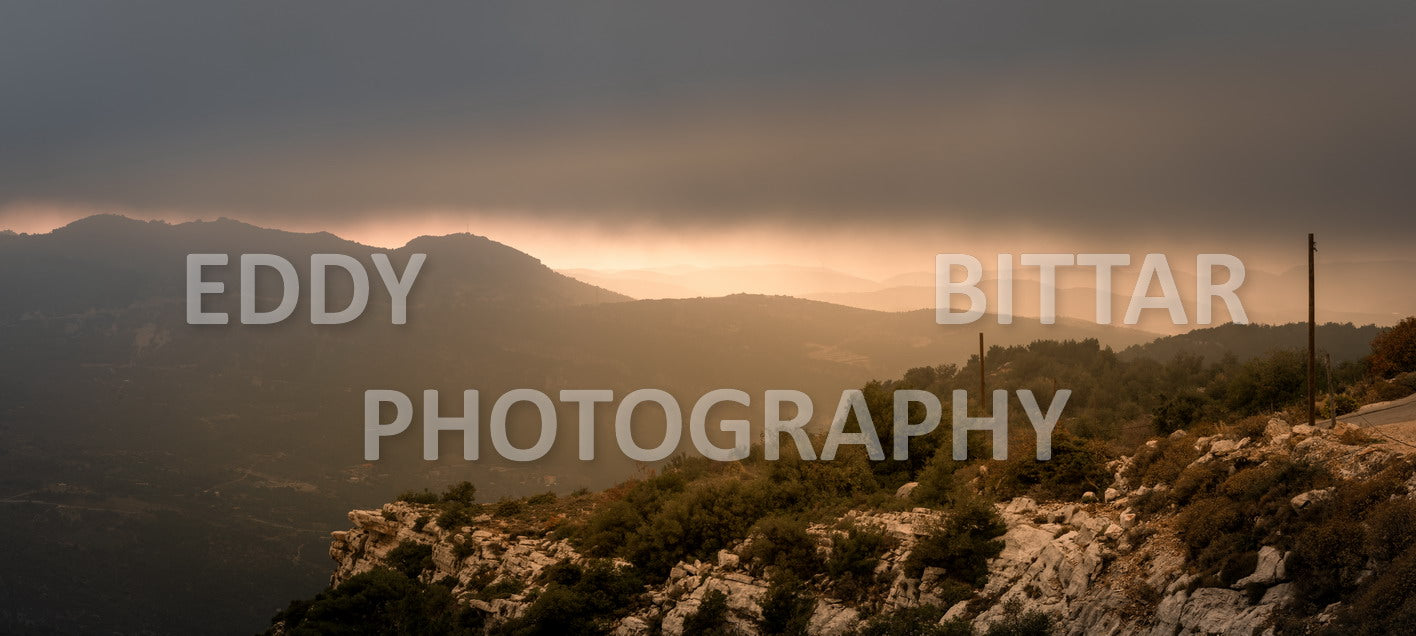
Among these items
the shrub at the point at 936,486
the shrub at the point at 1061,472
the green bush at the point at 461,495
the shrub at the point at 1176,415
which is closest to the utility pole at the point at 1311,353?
the shrub at the point at 1061,472

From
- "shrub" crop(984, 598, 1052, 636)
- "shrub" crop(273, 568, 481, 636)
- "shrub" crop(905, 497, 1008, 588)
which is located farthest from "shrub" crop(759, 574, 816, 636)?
"shrub" crop(273, 568, 481, 636)

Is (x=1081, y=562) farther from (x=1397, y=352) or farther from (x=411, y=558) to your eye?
(x=411, y=558)

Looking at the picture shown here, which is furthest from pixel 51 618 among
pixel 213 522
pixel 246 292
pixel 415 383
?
pixel 246 292

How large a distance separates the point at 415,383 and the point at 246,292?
1870 inches

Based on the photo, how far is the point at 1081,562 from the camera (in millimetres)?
15617

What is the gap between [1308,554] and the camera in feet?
38.1

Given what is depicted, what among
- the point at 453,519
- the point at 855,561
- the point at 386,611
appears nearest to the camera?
the point at 855,561

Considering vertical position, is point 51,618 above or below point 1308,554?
below

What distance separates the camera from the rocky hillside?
1177 cm

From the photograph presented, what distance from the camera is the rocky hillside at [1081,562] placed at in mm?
11766

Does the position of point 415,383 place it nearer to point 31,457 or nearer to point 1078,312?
point 31,457

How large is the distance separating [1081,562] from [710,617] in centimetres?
884

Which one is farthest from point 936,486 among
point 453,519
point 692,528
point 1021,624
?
point 453,519

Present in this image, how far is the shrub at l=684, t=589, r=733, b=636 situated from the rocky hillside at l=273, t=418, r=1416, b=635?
1.8 inches
